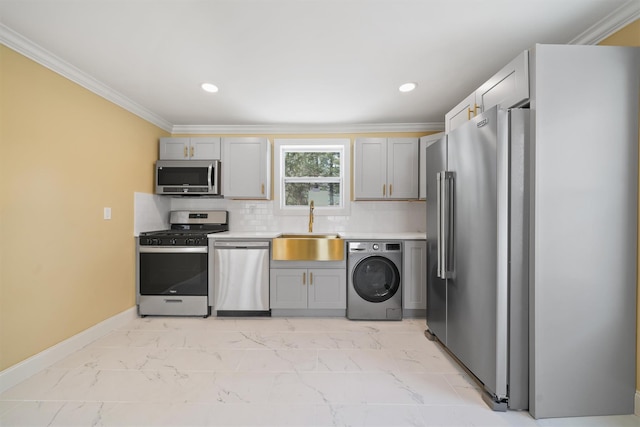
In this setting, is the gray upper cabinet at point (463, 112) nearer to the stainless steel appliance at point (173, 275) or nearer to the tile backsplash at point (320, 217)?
the tile backsplash at point (320, 217)

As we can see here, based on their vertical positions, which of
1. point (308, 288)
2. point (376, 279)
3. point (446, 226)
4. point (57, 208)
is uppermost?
point (57, 208)

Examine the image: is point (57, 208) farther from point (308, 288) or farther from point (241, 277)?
point (308, 288)

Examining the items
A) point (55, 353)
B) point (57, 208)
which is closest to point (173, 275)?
point (55, 353)

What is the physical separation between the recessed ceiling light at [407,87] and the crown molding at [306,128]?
1.03 meters

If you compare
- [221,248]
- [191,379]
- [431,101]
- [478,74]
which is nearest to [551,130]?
[478,74]

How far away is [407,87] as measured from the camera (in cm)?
270

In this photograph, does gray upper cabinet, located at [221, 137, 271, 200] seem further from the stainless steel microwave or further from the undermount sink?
the undermount sink

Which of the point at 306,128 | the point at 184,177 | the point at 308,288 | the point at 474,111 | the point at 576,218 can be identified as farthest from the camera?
the point at 306,128

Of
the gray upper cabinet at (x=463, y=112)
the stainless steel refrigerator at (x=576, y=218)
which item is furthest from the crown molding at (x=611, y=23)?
the gray upper cabinet at (x=463, y=112)

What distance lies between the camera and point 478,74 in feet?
8.07

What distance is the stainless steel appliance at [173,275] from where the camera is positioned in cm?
323

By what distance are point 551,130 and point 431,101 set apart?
1591mm

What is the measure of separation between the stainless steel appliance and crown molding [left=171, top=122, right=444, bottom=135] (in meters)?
1.48

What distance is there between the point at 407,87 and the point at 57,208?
3026 mm
